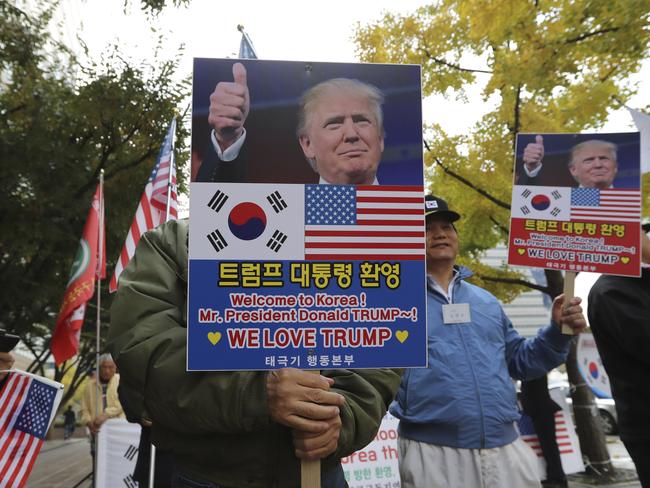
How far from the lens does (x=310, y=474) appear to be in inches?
75.5

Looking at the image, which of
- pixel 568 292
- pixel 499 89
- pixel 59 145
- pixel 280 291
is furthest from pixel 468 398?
pixel 59 145

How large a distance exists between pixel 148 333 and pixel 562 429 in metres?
7.60

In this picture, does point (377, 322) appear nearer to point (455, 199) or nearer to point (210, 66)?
point (210, 66)

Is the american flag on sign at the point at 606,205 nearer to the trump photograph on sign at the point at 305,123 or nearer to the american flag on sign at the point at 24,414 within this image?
the trump photograph on sign at the point at 305,123

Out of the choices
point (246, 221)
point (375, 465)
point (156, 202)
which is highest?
point (156, 202)

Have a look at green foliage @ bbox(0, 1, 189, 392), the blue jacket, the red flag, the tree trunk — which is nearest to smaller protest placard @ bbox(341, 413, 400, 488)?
the blue jacket

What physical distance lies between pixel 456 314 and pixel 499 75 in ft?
16.6

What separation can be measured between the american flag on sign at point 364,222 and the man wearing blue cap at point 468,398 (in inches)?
56.3

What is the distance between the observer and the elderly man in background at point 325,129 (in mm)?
2059

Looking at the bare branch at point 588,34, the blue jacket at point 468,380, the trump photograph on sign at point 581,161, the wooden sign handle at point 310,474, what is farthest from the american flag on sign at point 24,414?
the bare branch at point 588,34

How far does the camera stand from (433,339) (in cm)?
347

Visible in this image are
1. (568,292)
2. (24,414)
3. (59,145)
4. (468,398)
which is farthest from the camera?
(59,145)

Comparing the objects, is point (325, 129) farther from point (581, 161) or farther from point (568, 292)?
point (581, 161)

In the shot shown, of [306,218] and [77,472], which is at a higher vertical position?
[306,218]
